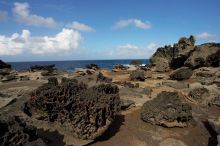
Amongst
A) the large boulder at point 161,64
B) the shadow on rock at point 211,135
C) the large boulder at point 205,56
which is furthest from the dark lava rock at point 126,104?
the large boulder at point 161,64

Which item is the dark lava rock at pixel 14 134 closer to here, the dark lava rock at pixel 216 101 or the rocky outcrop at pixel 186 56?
the dark lava rock at pixel 216 101

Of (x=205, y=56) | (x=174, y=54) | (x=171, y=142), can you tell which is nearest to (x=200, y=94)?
(x=171, y=142)

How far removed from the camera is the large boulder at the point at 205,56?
25056 mm

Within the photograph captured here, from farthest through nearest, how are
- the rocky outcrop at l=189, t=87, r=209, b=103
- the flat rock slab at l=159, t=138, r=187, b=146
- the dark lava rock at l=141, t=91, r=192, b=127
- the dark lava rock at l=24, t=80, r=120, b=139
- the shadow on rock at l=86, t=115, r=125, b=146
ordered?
the rocky outcrop at l=189, t=87, r=209, b=103, the dark lava rock at l=141, t=91, r=192, b=127, the flat rock slab at l=159, t=138, r=187, b=146, the shadow on rock at l=86, t=115, r=125, b=146, the dark lava rock at l=24, t=80, r=120, b=139

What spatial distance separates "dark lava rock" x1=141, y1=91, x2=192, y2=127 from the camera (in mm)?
11585

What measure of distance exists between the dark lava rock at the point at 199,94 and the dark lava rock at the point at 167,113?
3491 mm

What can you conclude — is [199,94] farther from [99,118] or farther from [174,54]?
[174,54]

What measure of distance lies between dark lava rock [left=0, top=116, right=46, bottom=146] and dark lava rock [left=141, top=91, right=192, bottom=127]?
5726 millimetres

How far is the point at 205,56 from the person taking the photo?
2544 centimetres

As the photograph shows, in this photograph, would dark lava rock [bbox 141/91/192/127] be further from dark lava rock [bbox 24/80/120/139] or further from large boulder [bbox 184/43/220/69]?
large boulder [bbox 184/43/220/69]

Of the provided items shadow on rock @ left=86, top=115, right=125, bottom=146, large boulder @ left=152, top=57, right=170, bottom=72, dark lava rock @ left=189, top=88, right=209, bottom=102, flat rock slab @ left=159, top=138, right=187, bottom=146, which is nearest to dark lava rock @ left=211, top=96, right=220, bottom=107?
dark lava rock @ left=189, top=88, right=209, bottom=102

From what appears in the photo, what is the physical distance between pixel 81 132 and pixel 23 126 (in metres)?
2.31

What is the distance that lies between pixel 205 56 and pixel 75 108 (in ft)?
61.7

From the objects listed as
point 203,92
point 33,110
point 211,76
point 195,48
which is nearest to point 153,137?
point 33,110
